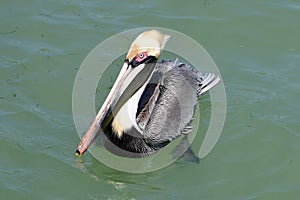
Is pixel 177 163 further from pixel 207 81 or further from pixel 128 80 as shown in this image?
pixel 207 81

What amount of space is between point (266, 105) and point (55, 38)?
10.0 feet

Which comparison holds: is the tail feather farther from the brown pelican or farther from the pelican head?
the pelican head

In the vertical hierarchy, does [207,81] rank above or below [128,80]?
below

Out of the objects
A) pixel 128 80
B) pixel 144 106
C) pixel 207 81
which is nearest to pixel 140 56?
pixel 128 80

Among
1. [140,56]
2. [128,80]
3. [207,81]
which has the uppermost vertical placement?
[140,56]

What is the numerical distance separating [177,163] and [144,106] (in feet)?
2.50

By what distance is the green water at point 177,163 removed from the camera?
6.94 m

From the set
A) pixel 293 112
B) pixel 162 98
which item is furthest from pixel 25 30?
pixel 293 112

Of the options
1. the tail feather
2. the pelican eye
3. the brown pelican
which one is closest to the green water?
the tail feather

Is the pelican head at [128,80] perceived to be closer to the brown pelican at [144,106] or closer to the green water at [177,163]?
the brown pelican at [144,106]

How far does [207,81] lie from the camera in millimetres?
8453

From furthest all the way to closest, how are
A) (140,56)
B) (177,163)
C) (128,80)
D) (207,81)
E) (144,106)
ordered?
(207,81)
(144,106)
(177,163)
(140,56)
(128,80)

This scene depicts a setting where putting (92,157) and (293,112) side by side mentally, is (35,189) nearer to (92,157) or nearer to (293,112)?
(92,157)

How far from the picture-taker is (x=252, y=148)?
752 centimetres
